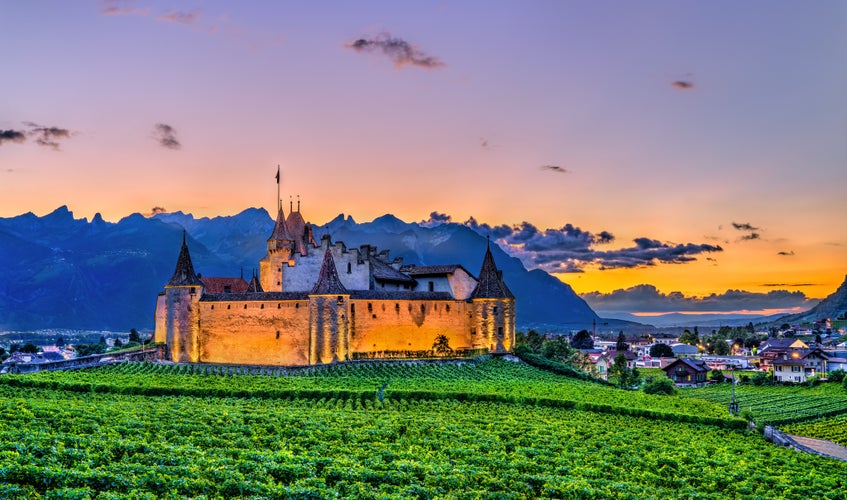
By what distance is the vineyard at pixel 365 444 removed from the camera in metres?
22.1

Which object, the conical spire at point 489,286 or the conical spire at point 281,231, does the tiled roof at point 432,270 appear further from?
the conical spire at point 281,231

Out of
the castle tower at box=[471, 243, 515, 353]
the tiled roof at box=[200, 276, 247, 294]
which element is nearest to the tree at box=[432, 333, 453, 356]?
the castle tower at box=[471, 243, 515, 353]

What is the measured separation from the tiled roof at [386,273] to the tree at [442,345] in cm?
761

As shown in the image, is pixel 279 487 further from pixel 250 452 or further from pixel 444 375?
pixel 444 375

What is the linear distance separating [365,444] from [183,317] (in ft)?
133

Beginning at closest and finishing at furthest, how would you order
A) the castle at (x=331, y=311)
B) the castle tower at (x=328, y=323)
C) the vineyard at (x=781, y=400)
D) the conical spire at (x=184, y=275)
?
the castle tower at (x=328, y=323), the castle at (x=331, y=311), the conical spire at (x=184, y=275), the vineyard at (x=781, y=400)

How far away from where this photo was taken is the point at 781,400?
82.0 m

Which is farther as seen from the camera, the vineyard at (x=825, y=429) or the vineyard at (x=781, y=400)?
the vineyard at (x=781, y=400)

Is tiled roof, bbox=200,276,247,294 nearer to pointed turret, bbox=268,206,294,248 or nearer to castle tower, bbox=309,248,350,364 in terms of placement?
pointed turret, bbox=268,206,294,248

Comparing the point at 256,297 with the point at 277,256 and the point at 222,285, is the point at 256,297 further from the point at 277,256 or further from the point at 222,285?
the point at 222,285

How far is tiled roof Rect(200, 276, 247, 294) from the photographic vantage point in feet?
274

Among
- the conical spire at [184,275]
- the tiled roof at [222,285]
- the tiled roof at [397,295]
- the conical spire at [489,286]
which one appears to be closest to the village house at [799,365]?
the conical spire at [489,286]

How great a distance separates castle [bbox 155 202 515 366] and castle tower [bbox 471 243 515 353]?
10cm

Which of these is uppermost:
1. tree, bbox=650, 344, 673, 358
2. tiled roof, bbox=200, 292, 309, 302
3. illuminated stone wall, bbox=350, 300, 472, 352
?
tiled roof, bbox=200, 292, 309, 302
